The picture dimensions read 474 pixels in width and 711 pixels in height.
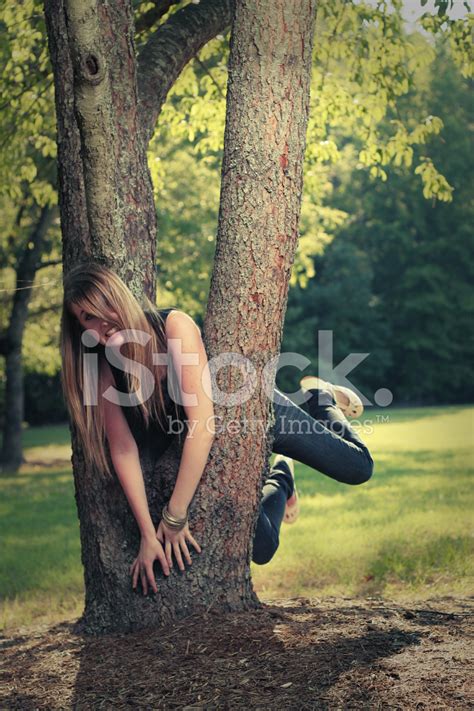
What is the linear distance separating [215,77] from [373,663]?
6053 mm

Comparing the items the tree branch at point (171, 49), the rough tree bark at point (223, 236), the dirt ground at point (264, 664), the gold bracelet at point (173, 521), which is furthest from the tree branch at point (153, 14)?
the dirt ground at point (264, 664)

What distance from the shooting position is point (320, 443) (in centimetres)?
426

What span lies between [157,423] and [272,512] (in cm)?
104

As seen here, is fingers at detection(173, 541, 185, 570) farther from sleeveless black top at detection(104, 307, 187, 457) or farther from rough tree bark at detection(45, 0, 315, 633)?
Answer: sleeveless black top at detection(104, 307, 187, 457)

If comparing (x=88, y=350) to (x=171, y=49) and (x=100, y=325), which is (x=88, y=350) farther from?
(x=171, y=49)

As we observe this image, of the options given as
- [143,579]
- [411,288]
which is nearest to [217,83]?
[143,579]

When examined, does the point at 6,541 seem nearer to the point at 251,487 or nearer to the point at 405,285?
the point at 251,487

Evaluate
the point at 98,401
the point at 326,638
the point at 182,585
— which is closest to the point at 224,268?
the point at 98,401

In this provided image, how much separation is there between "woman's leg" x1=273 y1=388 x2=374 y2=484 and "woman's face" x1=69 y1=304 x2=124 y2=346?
0.90 metres

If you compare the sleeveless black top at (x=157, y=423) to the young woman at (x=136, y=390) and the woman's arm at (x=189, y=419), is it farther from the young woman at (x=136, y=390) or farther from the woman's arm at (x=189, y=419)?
the woman's arm at (x=189, y=419)

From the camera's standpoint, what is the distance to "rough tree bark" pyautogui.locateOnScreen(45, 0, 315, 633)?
3.61 m

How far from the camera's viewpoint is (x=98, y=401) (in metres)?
3.68

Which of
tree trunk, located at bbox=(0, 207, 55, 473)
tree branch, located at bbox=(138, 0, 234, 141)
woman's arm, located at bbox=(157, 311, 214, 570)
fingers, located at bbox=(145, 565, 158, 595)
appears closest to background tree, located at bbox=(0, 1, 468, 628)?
tree branch, located at bbox=(138, 0, 234, 141)

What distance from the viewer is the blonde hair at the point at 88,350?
354 centimetres
